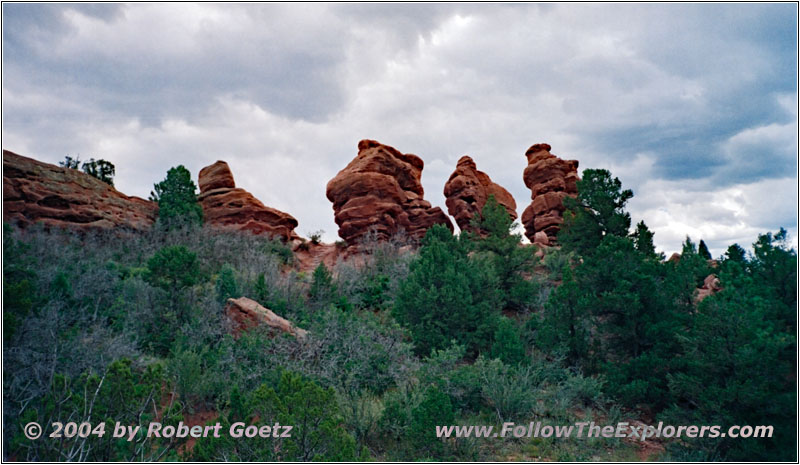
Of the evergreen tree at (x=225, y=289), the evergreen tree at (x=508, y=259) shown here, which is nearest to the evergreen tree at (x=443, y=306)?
the evergreen tree at (x=508, y=259)

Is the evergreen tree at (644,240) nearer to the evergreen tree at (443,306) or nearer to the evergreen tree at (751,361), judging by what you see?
the evergreen tree at (443,306)

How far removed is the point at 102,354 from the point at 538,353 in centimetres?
Result: 1074

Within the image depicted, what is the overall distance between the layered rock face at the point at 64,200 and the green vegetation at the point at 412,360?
344 inches

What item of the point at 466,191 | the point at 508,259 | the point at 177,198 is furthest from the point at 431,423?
the point at 466,191

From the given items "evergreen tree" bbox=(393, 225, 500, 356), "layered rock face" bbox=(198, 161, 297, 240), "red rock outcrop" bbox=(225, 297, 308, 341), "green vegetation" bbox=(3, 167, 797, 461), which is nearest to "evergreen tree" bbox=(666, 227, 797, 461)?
"green vegetation" bbox=(3, 167, 797, 461)

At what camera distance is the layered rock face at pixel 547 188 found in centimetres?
3572

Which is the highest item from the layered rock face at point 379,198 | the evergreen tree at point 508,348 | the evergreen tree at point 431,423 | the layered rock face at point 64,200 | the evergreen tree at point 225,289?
the layered rock face at point 379,198

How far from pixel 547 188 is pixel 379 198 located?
14.3m

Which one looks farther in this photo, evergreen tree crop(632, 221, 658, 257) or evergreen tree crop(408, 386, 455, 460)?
evergreen tree crop(632, 221, 658, 257)

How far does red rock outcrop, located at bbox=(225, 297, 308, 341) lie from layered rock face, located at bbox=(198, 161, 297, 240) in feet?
66.6

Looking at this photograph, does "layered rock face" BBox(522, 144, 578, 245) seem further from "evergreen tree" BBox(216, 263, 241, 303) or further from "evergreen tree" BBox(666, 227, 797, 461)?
"evergreen tree" BBox(666, 227, 797, 461)

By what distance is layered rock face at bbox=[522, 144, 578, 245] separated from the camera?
3572 cm

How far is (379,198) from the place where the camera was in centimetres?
3472

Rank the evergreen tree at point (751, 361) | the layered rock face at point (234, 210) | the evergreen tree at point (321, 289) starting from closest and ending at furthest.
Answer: the evergreen tree at point (751, 361), the evergreen tree at point (321, 289), the layered rock face at point (234, 210)
